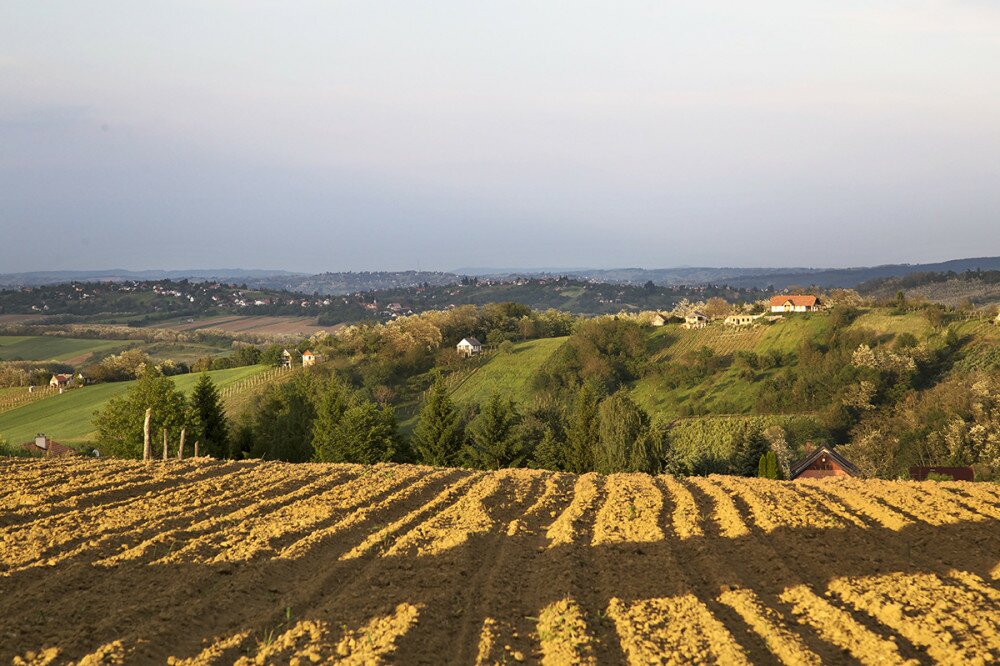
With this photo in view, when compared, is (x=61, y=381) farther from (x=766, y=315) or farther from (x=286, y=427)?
(x=766, y=315)

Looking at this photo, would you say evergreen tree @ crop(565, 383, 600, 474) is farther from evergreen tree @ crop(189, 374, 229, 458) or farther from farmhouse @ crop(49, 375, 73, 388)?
farmhouse @ crop(49, 375, 73, 388)

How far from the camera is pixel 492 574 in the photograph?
34.5 ft

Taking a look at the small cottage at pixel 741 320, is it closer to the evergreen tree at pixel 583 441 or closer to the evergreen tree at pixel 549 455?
the evergreen tree at pixel 583 441

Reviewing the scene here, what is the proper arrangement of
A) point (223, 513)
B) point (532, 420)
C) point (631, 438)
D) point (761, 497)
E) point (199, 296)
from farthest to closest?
point (199, 296) → point (532, 420) → point (631, 438) → point (761, 497) → point (223, 513)

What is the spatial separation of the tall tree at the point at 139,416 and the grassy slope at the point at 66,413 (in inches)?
712

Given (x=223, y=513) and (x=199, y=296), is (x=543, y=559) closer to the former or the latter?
(x=223, y=513)

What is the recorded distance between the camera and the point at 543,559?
11.4 meters

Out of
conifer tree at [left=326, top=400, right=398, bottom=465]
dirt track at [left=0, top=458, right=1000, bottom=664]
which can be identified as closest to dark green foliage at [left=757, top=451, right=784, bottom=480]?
dirt track at [left=0, top=458, right=1000, bottom=664]

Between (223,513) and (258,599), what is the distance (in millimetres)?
5049

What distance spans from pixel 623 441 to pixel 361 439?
11203 mm

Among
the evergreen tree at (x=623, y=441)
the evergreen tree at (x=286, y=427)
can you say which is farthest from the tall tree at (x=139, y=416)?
the evergreen tree at (x=623, y=441)

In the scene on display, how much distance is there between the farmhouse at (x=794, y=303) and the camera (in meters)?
92.2

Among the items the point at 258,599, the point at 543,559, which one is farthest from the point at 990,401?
the point at 258,599

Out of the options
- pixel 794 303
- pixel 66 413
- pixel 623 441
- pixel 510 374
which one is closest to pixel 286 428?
pixel 623 441
